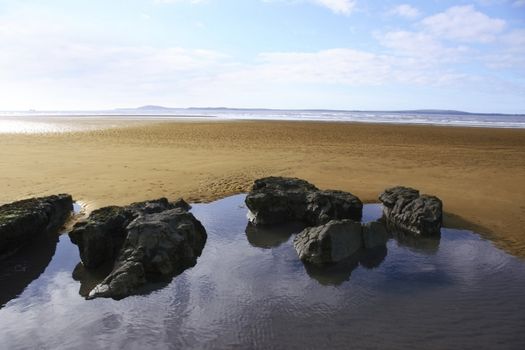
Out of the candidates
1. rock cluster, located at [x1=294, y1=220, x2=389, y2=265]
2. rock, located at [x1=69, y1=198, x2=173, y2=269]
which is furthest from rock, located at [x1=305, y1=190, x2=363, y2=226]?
rock, located at [x1=69, y1=198, x2=173, y2=269]

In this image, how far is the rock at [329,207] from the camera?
11.1 metres

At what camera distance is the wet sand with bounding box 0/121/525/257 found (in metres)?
13.6

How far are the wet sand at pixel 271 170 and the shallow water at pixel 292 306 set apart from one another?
2.77 metres

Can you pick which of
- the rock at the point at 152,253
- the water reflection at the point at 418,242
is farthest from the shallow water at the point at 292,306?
the rock at the point at 152,253

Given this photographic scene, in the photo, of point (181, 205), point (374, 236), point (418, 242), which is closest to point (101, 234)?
point (181, 205)

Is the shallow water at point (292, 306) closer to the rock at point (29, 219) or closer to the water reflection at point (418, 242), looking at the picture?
the water reflection at point (418, 242)

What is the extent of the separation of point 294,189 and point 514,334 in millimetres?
7186

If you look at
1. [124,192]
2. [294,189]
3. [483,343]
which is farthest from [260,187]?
[483,343]

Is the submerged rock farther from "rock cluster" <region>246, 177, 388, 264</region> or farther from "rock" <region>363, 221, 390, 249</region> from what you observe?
"rock" <region>363, 221, 390, 249</region>

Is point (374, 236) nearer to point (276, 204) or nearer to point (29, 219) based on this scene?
point (276, 204)

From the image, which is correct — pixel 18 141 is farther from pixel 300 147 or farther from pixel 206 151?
pixel 300 147

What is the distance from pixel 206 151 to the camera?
1009 inches

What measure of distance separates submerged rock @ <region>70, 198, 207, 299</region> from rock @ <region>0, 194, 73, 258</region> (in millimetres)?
1493

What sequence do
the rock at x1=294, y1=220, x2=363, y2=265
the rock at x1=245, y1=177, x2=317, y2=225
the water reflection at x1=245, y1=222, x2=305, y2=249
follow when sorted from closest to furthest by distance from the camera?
the rock at x1=294, y1=220, x2=363, y2=265 < the water reflection at x1=245, y1=222, x2=305, y2=249 < the rock at x1=245, y1=177, x2=317, y2=225
